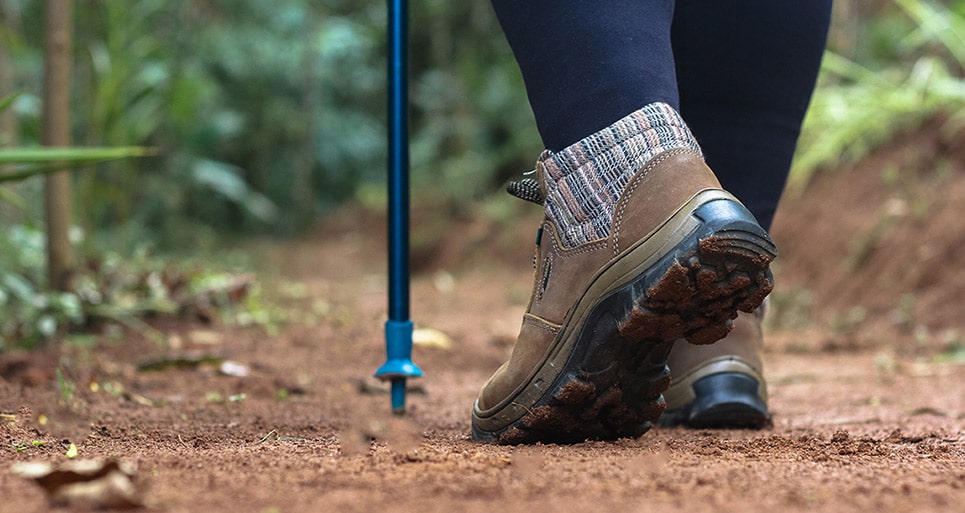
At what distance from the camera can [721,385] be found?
1.49 meters

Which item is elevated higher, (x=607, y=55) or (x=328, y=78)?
(x=328, y=78)

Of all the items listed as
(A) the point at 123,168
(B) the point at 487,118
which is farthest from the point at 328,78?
(A) the point at 123,168

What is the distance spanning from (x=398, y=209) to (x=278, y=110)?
1149 centimetres

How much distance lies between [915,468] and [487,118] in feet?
31.6

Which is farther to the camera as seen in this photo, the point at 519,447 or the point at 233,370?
the point at 233,370

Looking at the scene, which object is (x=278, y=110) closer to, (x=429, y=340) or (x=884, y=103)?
(x=884, y=103)

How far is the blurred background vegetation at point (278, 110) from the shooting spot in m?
3.96

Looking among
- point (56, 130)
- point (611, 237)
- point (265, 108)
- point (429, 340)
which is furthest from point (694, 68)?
point (265, 108)

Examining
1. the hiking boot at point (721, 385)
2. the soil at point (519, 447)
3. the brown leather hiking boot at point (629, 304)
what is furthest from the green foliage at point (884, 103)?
the brown leather hiking boot at point (629, 304)

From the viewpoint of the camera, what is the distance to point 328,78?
552 inches

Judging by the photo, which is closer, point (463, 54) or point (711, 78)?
point (711, 78)

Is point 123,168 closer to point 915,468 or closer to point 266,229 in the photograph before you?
point 915,468

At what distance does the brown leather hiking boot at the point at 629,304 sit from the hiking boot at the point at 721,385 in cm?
29

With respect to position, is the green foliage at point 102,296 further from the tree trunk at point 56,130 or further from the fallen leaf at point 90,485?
the fallen leaf at point 90,485
